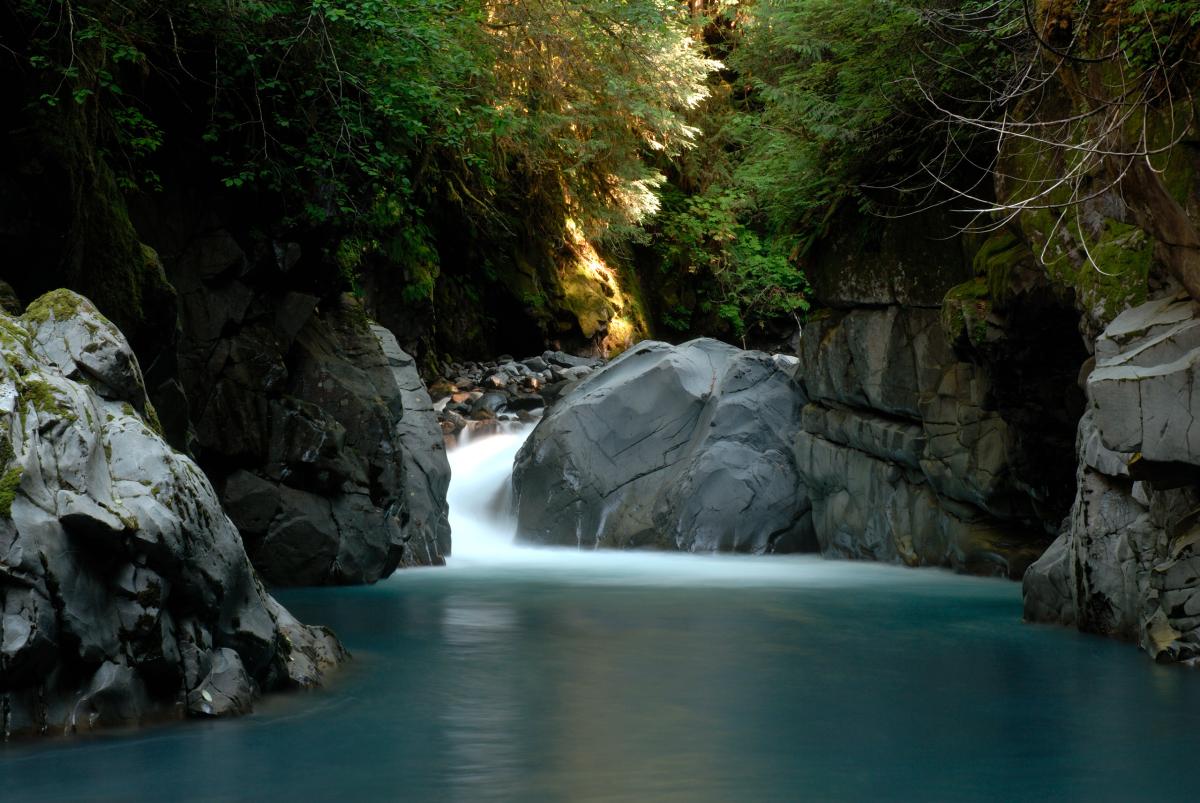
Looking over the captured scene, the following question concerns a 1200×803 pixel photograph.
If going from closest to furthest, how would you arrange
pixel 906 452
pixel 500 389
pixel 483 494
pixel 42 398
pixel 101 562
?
pixel 101 562, pixel 42 398, pixel 906 452, pixel 483 494, pixel 500 389

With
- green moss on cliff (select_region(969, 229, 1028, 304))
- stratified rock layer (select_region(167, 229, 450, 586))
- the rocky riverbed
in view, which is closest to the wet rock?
stratified rock layer (select_region(167, 229, 450, 586))

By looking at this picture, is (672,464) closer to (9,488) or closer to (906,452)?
(906,452)

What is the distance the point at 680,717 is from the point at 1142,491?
171 inches

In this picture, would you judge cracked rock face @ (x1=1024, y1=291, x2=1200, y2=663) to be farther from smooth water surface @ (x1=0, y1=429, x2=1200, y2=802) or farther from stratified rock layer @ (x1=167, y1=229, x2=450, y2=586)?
stratified rock layer @ (x1=167, y1=229, x2=450, y2=586)

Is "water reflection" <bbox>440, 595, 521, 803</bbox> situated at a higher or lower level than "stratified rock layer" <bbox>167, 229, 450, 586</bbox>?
lower

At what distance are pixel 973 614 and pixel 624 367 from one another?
877cm

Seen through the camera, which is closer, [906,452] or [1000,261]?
[1000,261]

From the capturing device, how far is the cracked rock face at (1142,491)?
26.1 ft

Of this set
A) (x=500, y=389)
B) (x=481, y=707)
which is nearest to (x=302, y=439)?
(x=481, y=707)

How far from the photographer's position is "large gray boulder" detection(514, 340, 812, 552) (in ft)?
56.4

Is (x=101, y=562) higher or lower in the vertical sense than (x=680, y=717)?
higher

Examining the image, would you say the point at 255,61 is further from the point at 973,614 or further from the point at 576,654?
the point at 973,614

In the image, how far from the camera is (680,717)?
7.03 m

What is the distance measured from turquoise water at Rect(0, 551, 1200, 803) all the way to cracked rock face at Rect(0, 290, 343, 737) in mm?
259
